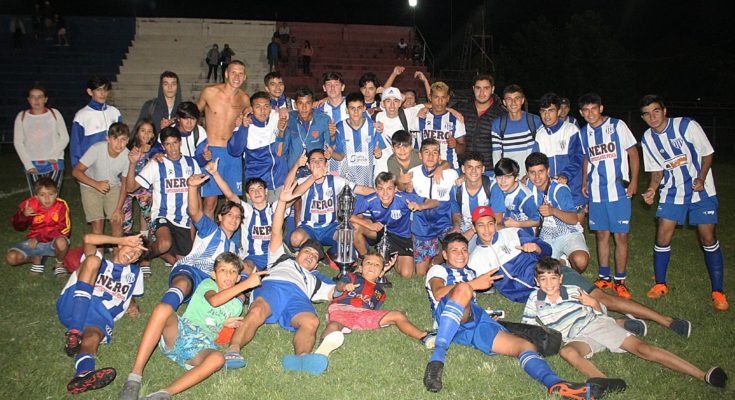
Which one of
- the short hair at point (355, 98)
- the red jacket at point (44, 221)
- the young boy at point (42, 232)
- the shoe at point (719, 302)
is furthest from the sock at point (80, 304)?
the shoe at point (719, 302)

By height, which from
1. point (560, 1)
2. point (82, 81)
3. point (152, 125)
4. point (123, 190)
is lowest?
point (123, 190)

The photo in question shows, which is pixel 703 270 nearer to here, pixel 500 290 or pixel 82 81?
pixel 500 290

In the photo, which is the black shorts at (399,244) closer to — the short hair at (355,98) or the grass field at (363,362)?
the grass field at (363,362)

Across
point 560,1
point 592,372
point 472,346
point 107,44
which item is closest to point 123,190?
point 472,346

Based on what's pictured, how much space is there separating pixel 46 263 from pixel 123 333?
2.69m

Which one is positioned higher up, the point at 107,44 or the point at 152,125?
the point at 107,44

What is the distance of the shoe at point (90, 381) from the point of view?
387 centimetres

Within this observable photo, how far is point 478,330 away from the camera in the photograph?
15.1ft

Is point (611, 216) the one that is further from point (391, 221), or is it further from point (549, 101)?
point (391, 221)

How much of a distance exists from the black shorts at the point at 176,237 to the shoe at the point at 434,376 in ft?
11.6

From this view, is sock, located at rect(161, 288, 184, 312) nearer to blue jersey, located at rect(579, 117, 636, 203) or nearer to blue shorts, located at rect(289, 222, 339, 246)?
blue shorts, located at rect(289, 222, 339, 246)

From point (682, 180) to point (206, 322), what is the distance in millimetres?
5113

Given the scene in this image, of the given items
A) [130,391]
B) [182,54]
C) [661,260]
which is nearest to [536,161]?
[661,260]

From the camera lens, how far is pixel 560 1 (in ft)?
151
